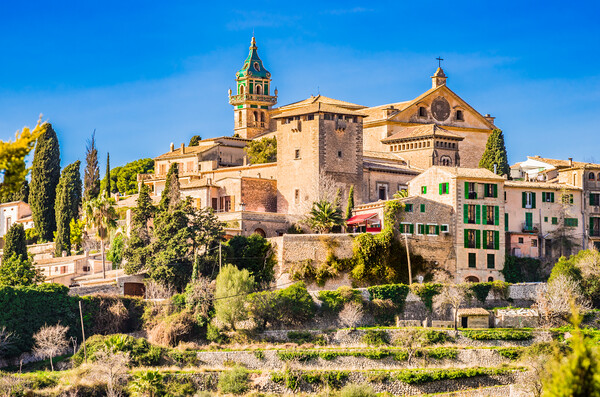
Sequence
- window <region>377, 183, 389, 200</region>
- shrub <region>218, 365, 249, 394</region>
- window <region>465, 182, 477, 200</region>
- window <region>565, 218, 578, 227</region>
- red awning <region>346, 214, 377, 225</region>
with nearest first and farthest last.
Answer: shrub <region>218, 365, 249, 394</region> → window <region>465, 182, 477, 200</region> → red awning <region>346, 214, 377, 225</region> → window <region>565, 218, 578, 227</region> → window <region>377, 183, 389, 200</region>

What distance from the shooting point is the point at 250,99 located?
284 feet

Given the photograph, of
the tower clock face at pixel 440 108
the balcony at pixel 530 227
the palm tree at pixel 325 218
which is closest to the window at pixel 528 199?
the balcony at pixel 530 227

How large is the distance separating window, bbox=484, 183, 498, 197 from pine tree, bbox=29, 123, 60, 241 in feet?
98.6

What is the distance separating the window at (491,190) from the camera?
5562cm

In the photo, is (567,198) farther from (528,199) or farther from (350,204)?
(350,204)

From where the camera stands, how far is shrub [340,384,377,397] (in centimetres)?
4375

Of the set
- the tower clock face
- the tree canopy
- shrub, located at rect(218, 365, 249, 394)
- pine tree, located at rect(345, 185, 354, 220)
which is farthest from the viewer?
the tower clock face

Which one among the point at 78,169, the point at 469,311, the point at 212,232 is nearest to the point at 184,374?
the point at 212,232

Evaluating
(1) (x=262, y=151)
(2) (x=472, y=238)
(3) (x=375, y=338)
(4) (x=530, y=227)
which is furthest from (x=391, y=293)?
(1) (x=262, y=151)

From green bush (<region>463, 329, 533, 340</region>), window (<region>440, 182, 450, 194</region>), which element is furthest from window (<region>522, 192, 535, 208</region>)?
green bush (<region>463, 329, 533, 340</region>)

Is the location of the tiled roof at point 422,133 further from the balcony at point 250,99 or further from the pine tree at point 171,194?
the balcony at point 250,99

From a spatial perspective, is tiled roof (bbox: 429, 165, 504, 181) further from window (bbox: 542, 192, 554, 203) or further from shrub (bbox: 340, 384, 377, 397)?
shrub (bbox: 340, 384, 377, 397)

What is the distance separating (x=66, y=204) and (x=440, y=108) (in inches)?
1021

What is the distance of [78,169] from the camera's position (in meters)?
71.0
